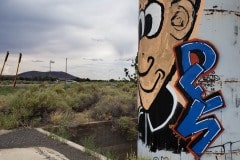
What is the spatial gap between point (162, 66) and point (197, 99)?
119cm

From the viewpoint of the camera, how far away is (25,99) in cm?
1616

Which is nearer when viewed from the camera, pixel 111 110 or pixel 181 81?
pixel 181 81

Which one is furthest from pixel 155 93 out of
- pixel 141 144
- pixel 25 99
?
pixel 25 99

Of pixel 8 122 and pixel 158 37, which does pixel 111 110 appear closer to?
pixel 8 122

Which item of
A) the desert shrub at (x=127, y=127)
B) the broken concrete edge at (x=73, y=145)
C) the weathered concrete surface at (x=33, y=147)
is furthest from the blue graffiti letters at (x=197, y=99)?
the desert shrub at (x=127, y=127)

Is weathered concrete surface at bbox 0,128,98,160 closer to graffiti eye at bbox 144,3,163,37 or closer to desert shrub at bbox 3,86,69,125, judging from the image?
desert shrub at bbox 3,86,69,125

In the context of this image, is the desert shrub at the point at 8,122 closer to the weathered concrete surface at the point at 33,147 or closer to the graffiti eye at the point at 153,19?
the weathered concrete surface at the point at 33,147

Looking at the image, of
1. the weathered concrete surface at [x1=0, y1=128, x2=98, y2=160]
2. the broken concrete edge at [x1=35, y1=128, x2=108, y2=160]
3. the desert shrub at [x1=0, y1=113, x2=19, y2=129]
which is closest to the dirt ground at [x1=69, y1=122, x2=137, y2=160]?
the broken concrete edge at [x1=35, y1=128, x2=108, y2=160]

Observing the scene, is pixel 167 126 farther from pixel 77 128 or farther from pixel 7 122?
pixel 7 122

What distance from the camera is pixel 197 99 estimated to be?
1045 cm

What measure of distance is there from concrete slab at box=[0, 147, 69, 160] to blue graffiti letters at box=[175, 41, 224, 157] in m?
3.10

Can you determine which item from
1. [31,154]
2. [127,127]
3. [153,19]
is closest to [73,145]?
[31,154]

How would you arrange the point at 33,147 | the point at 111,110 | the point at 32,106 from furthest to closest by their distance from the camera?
the point at 111,110, the point at 32,106, the point at 33,147

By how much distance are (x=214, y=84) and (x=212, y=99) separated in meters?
0.37
